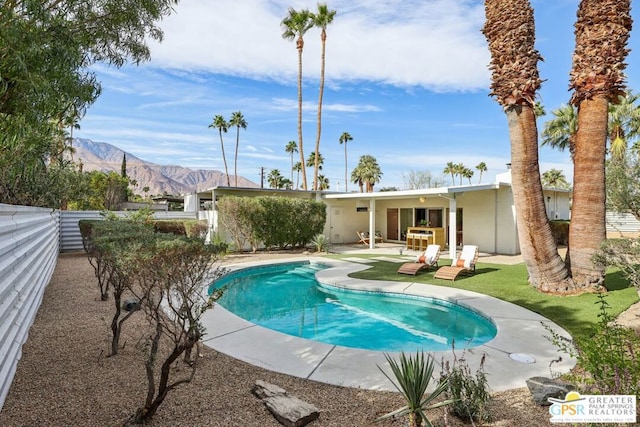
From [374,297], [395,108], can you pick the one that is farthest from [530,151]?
[395,108]

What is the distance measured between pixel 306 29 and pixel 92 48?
2584cm

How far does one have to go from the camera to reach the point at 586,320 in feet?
21.4

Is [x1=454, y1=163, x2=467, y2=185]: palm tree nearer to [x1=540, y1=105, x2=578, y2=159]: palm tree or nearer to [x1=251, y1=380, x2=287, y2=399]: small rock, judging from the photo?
[x1=540, y1=105, x2=578, y2=159]: palm tree

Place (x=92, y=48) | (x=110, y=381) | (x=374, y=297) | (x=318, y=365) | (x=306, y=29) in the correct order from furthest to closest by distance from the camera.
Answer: (x=306, y=29) < (x=374, y=297) < (x=92, y=48) < (x=318, y=365) < (x=110, y=381)

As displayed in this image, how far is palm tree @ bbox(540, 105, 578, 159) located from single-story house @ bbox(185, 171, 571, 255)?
3497 millimetres

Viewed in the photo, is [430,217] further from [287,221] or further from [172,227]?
[172,227]

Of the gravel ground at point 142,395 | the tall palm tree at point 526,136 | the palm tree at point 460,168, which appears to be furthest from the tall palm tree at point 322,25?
the palm tree at point 460,168

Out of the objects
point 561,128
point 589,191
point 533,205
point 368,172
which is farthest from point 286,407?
point 368,172

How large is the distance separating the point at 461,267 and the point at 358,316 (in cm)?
460

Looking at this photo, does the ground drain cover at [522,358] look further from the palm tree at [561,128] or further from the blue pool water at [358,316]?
the palm tree at [561,128]

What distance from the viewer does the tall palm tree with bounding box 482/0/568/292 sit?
8.48 m

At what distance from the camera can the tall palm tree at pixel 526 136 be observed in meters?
8.48

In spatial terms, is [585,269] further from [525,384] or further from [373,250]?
[373,250]

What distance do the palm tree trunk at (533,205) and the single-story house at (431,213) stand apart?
575 cm
